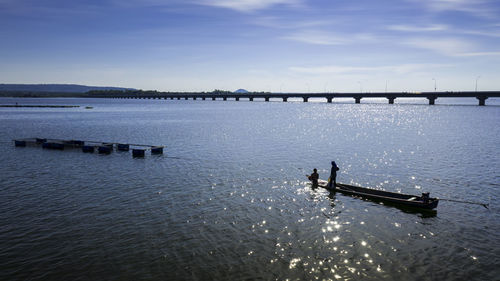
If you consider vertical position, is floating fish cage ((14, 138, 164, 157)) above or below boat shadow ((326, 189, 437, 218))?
above

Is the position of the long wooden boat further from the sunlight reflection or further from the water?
the sunlight reflection

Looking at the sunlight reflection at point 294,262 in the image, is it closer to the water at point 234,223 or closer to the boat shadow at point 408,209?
the water at point 234,223

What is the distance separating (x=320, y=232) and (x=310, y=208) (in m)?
4.26

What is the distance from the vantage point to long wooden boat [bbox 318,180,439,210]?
2291cm

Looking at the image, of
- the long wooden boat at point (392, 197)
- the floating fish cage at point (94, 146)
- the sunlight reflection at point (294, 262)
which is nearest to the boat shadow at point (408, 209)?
the long wooden boat at point (392, 197)

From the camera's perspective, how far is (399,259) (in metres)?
16.0

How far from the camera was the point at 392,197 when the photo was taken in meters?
25.2

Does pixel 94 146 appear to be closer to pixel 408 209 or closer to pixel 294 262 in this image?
pixel 294 262

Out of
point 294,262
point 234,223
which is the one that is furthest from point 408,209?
point 234,223

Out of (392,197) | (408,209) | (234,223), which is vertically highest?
(392,197)

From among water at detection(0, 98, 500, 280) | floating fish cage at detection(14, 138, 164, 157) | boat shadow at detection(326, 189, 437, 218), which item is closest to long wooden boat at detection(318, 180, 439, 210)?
boat shadow at detection(326, 189, 437, 218)

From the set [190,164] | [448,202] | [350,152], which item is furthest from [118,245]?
[350,152]

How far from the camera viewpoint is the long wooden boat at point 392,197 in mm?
22906

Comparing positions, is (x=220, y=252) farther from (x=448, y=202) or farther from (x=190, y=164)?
(x=190, y=164)
